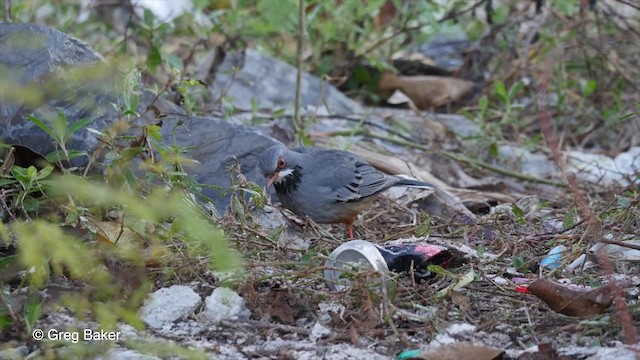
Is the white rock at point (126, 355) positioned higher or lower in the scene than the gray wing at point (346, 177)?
higher

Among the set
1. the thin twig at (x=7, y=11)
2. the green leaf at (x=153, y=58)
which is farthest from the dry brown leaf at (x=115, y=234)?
the green leaf at (x=153, y=58)

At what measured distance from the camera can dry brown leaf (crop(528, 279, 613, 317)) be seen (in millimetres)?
3404

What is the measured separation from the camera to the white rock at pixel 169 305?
356 centimetres

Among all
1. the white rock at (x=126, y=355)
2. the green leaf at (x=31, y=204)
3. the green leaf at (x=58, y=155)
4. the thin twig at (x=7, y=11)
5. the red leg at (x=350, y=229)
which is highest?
the thin twig at (x=7, y=11)

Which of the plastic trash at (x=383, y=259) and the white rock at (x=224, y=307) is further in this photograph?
the plastic trash at (x=383, y=259)

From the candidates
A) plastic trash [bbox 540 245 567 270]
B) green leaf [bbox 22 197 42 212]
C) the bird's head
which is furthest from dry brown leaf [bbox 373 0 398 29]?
green leaf [bbox 22 197 42 212]

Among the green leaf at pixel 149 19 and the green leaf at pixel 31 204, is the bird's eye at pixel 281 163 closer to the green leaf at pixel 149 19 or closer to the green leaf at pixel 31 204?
the green leaf at pixel 31 204

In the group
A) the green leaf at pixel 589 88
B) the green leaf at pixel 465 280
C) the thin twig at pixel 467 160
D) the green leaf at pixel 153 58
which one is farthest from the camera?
the green leaf at pixel 589 88

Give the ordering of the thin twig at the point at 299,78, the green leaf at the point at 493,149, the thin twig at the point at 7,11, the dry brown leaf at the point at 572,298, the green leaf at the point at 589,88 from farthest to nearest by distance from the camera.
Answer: the green leaf at the point at 589,88, the green leaf at the point at 493,149, the thin twig at the point at 299,78, the thin twig at the point at 7,11, the dry brown leaf at the point at 572,298

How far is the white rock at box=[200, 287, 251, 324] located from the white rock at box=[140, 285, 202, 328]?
55 mm

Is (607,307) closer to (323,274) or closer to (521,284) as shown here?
(521,284)

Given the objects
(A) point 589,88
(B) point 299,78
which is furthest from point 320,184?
(A) point 589,88

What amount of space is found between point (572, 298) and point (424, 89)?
16.2 ft

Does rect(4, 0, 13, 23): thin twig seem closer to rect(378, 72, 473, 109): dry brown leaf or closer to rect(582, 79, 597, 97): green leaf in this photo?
rect(378, 72, 473, 109): dry brown leaf
